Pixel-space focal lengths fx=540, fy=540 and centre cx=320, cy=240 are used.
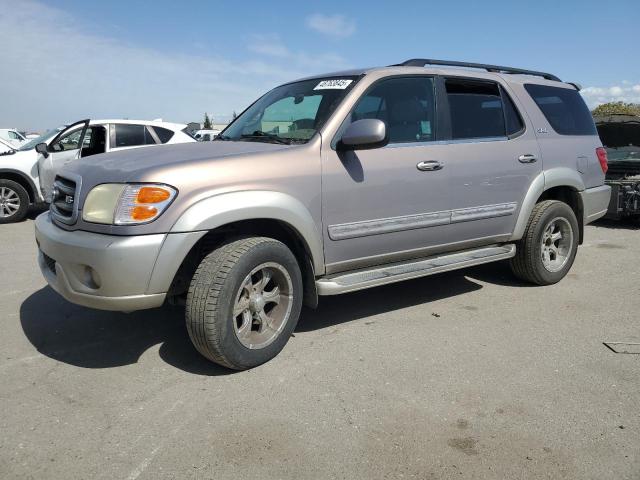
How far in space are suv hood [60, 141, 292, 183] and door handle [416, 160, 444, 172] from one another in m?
1.04

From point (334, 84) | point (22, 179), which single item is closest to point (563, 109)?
point (334, 84)

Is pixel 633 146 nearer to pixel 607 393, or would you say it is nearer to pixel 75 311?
pixel 607 393

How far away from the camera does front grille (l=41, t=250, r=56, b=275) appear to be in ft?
11.2

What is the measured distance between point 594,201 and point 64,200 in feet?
15.9

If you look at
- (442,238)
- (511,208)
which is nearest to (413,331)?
(442,238)

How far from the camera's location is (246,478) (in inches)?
93.0

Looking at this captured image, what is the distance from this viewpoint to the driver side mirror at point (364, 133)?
349 cm

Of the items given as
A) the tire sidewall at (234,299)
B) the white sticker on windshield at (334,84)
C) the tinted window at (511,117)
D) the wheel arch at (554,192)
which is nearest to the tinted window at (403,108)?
the white sticker on windshield at (334,84)

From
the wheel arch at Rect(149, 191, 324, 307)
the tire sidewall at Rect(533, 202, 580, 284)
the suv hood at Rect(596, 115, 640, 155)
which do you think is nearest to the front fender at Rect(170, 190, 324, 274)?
the wheel arch at Rect(149, 191, 324, 307)

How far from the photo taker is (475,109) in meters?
4.55

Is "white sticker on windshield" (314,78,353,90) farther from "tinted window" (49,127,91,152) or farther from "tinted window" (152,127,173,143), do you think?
"tinted window" (49,127,91,152)

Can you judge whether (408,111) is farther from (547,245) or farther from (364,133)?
(547,245)

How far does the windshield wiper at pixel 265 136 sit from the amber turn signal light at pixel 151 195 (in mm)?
1068

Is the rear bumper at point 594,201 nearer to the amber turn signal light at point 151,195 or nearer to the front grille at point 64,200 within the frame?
the amber turn signal light at point 151,195
